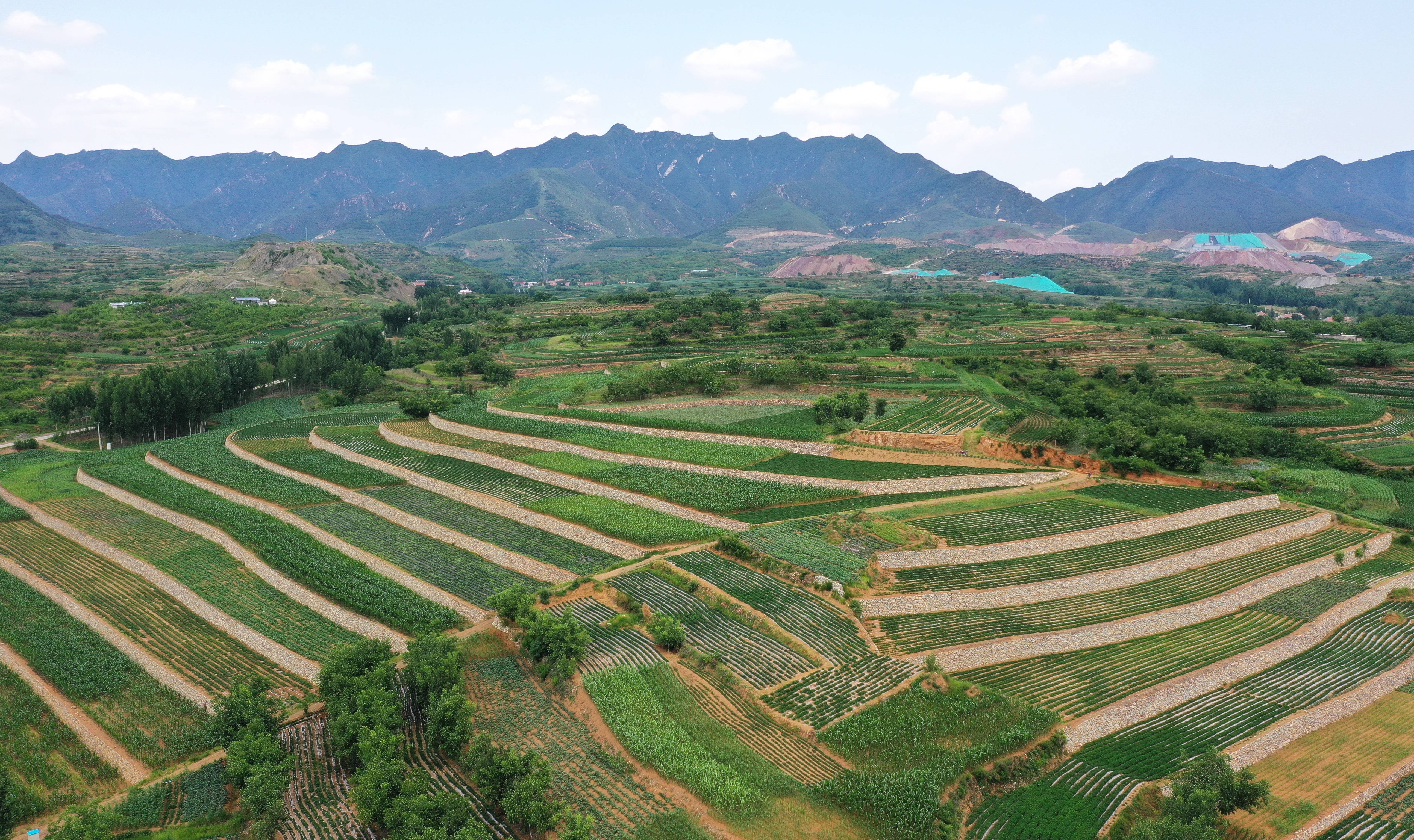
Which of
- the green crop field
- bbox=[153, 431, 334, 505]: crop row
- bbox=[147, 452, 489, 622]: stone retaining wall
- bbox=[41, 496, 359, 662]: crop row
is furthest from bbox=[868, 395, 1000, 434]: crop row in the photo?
bbox=[153, 431, 334, 505]: crop row

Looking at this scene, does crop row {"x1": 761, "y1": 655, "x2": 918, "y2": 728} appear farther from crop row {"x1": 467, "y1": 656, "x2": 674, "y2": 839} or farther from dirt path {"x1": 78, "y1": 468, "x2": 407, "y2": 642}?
dirt path {"x1": 78, "y1": 468, "x2": 407, "y2": 642}

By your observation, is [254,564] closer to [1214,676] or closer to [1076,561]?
[1076,561]

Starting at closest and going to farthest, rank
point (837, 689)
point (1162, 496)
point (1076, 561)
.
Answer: point (837, 689) → point (1076, 561) → point (1162, 496)

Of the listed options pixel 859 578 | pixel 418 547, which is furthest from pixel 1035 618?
pixel 418 547

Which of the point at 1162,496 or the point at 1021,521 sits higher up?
the point at 1162,496

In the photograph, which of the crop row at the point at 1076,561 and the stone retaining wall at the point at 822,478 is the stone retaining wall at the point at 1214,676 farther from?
the stone retaining wall at the point at 822,478

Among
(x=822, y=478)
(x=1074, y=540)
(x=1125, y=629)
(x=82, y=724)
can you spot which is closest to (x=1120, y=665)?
(x=1125, y=629)

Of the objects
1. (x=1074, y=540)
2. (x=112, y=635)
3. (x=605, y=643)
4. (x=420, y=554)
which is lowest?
(x=112, y=635)
